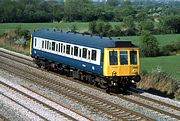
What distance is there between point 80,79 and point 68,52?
6.16 feet

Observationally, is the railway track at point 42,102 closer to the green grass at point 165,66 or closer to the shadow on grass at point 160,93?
the shadow on grass at point 160,93

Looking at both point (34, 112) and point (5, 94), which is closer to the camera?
point (34, 112)

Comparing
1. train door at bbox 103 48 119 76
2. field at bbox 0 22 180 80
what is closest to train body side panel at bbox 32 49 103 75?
train door at bbox 103 48 119 76

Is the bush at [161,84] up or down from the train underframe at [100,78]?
down

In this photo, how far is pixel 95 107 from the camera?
16812 millimetres

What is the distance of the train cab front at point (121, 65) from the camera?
19953 mm

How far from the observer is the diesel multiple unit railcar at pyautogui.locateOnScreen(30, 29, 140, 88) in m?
20.0

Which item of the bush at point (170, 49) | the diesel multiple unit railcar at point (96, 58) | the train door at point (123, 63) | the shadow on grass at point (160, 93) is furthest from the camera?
the bush at point (170, 49)

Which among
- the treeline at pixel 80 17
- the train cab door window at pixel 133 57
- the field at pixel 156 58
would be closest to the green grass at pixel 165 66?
the field at pixel 156 58

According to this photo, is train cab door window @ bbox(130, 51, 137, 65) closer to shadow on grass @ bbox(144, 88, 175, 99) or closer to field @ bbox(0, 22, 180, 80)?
shadow on grass @ bbox(144, 88, 175, 99)

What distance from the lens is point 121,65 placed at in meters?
20.1

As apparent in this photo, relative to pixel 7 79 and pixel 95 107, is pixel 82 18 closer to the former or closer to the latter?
pixel 7 79

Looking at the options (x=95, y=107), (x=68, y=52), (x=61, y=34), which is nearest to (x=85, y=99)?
(x=95, y=107)

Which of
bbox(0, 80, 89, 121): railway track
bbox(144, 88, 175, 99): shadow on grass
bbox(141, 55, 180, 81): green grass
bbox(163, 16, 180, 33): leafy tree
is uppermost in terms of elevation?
bbox(163, 16, 180, 33): leafy tree
